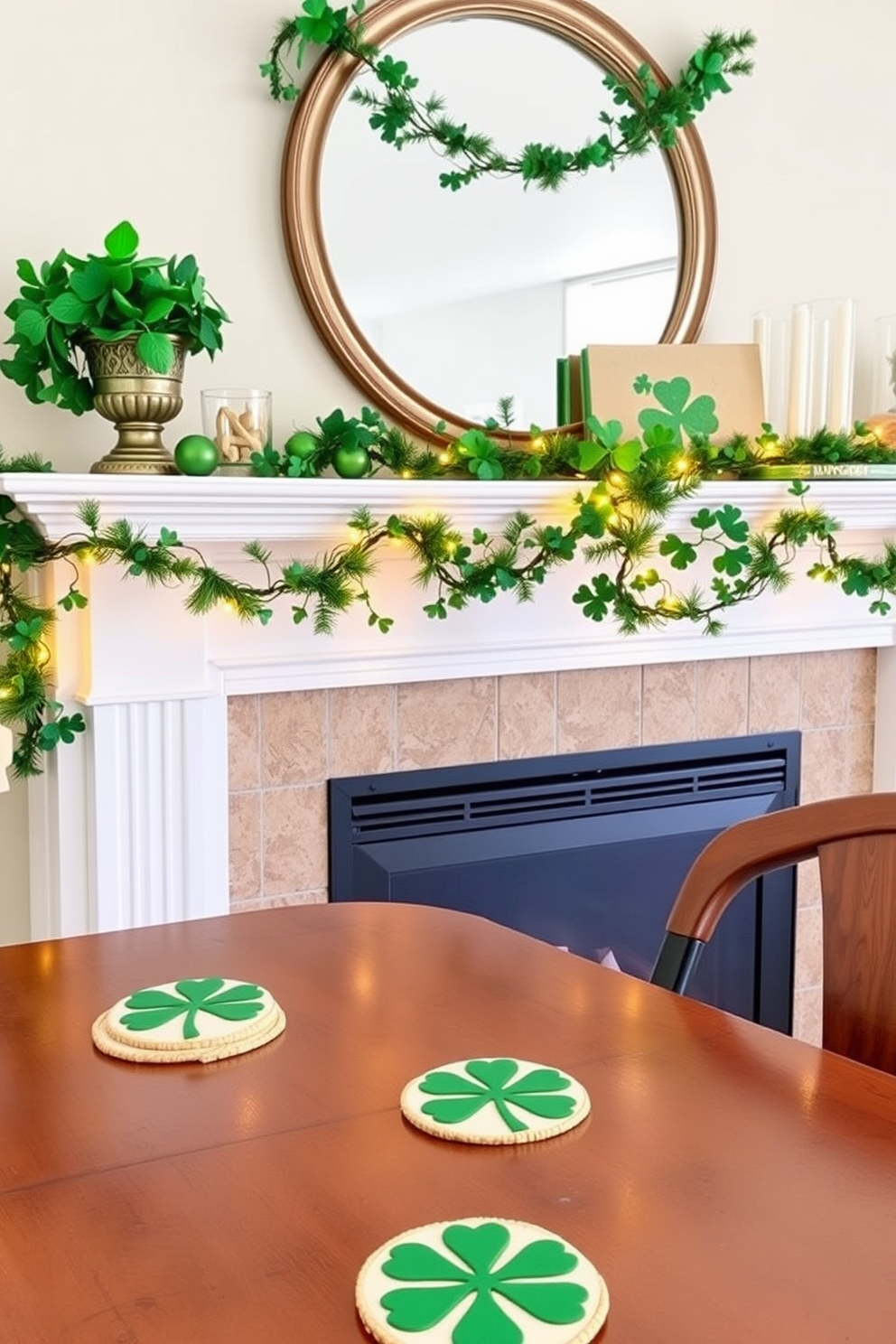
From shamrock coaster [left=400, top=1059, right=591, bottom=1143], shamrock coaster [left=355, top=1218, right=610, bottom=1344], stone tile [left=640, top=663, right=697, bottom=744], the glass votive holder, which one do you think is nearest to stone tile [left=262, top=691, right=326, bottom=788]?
the glass votive holder

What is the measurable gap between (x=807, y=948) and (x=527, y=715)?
82 cm

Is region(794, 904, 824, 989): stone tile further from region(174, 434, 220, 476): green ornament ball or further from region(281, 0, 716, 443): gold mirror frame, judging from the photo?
region(174, 434, 220, 476): green ornament ball

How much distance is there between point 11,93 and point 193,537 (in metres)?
0.66

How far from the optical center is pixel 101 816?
1988mm

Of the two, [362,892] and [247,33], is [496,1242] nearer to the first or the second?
[362,892]

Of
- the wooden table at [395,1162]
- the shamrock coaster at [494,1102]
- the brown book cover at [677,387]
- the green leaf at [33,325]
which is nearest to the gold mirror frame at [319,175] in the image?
the brown book cover at [677,387]

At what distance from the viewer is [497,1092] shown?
2.90ft

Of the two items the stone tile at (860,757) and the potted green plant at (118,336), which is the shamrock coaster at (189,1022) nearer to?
the potted green plant at (118,336)

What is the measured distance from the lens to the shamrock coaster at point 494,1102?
0.84 metres

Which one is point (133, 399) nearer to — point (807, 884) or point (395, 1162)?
point (395, 1162)

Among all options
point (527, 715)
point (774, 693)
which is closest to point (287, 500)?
point (527, 715)

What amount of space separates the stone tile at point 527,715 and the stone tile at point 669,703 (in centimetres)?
19

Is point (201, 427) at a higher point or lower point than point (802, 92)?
lower

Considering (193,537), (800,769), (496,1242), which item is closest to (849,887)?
(496,1242)
